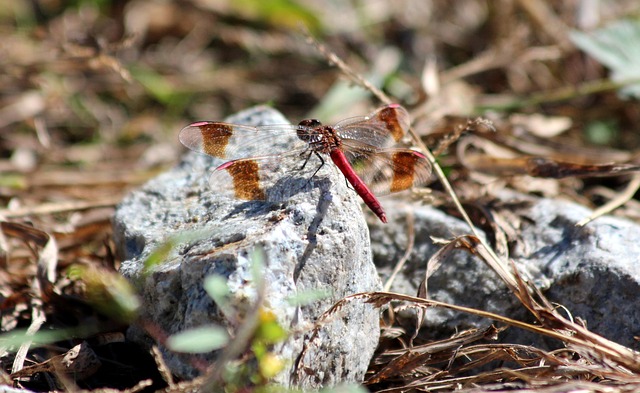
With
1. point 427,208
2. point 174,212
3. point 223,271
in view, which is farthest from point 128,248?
point 427,208

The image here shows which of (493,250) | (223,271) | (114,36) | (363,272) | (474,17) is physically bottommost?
(493,250)

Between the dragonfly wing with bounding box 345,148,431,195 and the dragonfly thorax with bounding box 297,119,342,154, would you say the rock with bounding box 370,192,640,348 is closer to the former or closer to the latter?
the dragonfly wing with bounding box 345,148,431,195

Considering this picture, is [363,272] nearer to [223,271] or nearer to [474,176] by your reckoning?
[223,271]

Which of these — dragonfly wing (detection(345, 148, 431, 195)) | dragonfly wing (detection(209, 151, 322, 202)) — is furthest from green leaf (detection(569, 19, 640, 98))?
dragonfly wing (detection(209, 151, 322, 202))

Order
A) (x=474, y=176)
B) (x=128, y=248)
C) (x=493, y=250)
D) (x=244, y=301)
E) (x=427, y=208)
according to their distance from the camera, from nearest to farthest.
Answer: (x=244, y=301) → (x=128, y=248) → (x=493, y=250) → (x=427, y=208) → (x=474, y=176)

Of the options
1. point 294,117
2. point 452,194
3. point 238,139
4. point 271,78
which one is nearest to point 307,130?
point 238,139

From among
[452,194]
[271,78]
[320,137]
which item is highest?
[271,78]

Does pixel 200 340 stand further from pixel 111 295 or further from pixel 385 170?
pixel 385 170

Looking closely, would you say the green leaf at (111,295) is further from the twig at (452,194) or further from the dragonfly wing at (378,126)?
the twig at (452,194)

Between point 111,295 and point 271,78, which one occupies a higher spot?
point 271,78
